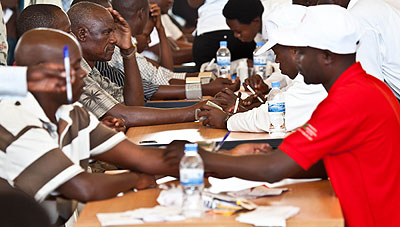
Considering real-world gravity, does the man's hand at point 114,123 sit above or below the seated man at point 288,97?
below

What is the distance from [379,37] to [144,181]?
2.13 m

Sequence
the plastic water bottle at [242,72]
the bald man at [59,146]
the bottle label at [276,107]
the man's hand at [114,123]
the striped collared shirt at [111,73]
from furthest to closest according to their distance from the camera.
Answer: the plastic water bottle at [242,72], the striped collared shirt at [111,73], the man's hand at [114,123], the bottle label at [276,107], the bald man at [59,146]

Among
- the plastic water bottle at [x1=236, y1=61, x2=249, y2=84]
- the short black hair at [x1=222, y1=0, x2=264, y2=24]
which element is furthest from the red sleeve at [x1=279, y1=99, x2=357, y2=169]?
the short black hair at [x1=222, y1=0, x2=264, y2=24]

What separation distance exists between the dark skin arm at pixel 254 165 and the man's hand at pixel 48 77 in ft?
1.71

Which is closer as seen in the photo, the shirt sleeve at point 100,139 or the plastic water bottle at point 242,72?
the shirt sleeve at point 100,139

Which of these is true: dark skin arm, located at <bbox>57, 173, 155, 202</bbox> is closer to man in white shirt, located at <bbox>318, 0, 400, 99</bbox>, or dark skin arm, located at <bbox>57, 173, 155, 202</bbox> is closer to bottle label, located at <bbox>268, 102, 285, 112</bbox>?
bottle label, located at <bbox>268, 102, 285, 112</bbox>

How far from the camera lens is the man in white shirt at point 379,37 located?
13.2ft

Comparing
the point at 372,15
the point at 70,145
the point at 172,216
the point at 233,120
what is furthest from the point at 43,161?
the point at 372,15

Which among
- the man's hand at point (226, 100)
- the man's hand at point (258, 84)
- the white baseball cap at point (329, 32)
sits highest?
the white baseball cap at point (329, 32)

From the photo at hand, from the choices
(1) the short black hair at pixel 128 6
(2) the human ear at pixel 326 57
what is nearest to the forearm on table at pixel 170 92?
(1) the short black hair at pixel 128 6

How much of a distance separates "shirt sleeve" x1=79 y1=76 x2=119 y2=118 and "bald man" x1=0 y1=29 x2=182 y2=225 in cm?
114

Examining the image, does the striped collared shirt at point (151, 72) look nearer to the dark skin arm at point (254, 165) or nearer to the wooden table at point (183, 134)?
the wooden table at point (183, 134)

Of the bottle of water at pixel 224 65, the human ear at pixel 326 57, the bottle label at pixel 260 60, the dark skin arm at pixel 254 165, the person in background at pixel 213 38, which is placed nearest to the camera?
the dark skin arm at pixel 254 165

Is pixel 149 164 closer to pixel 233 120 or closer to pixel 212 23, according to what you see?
pixel 233 120
